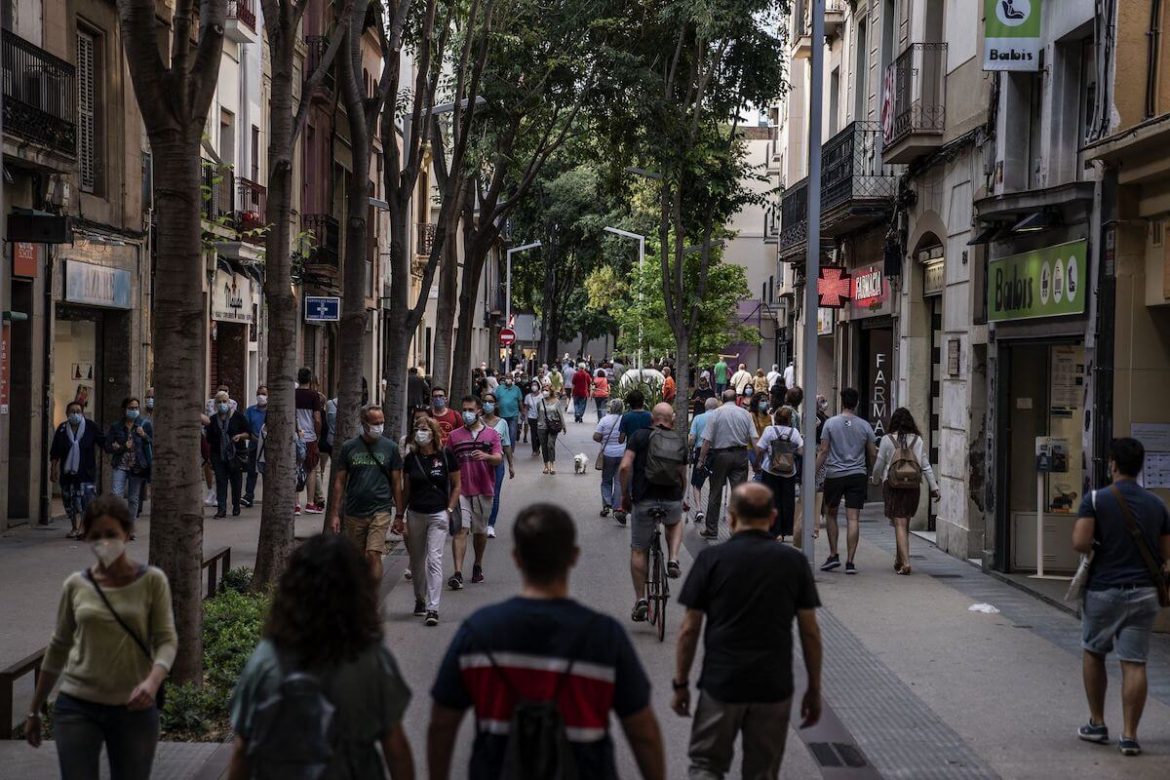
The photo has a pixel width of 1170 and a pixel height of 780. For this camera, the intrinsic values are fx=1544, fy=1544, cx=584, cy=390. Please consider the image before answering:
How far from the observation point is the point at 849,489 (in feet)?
52.8

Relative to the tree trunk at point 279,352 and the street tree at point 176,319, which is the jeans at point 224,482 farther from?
the street tree at point 176,319

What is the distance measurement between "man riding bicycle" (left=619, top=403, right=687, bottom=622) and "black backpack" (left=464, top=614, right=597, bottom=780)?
323 inches

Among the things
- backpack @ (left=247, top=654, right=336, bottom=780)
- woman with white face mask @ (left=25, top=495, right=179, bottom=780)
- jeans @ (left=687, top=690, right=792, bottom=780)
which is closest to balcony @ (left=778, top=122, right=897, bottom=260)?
jeans @ (left=687, top=690, right=792, bottom=780)

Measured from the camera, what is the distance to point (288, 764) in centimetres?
432

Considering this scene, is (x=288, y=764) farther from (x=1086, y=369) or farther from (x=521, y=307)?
(x=521, y=307)

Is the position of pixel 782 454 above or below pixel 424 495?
above

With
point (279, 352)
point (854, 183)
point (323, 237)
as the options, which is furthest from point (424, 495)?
point (323, 237)

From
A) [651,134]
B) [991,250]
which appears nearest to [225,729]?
[991,250]

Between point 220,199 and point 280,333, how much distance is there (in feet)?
49.1

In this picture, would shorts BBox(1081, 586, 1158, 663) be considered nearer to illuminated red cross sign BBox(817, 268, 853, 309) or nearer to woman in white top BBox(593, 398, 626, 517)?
woman in white top BBox(593, 398, 626, 517)

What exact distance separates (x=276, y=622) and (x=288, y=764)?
0.40m

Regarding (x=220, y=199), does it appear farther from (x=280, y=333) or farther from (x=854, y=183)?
(x=280, y=333)

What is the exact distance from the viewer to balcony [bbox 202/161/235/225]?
83.6 ft

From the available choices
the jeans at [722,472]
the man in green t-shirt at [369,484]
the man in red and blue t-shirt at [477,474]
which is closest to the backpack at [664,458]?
the man in green t-shirt at [369,484]
